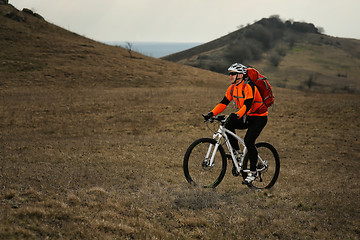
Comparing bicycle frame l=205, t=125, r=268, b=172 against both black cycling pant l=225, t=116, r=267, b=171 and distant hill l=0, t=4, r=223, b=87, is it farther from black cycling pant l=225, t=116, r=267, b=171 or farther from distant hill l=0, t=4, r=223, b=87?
distant hill l=0, t=4, r=223, b=87

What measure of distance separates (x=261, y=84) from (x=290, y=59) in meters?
174

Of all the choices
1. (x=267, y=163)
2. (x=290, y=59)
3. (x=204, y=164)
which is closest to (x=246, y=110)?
(x=204, y=164)

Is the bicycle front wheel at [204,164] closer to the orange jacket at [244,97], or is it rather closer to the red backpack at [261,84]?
the orange jacket at [244,97]

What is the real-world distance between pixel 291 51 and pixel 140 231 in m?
193

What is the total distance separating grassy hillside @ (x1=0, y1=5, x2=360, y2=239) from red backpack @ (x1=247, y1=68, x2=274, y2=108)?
2506mm

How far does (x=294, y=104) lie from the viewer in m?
31.2

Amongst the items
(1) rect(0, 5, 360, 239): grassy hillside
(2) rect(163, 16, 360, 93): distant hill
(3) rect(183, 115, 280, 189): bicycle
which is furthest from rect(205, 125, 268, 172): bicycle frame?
(2) rect(163, 16, 360, 93): distant hill

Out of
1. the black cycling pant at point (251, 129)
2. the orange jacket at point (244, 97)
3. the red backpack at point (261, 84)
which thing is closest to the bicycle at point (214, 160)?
the black cycling pant at point (251, 129)

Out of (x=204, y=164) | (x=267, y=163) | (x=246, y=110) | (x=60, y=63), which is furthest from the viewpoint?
(x=60, y=63)

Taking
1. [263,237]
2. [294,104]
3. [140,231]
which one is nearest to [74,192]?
[140,231]

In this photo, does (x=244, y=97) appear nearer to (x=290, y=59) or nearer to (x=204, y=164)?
(x=204, y=164)

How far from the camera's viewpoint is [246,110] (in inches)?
271

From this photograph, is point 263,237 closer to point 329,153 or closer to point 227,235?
point 227,235

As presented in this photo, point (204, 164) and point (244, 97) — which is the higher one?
point (244, 97)
